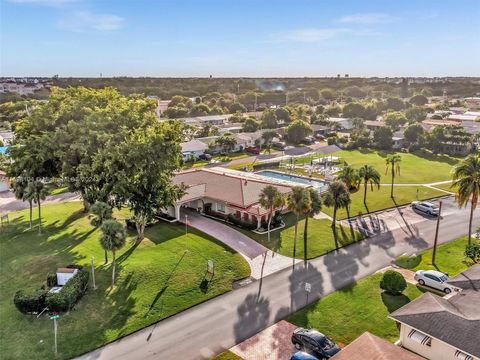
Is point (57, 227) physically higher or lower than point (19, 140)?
lower

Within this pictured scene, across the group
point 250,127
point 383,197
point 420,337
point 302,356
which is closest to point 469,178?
point 420,337

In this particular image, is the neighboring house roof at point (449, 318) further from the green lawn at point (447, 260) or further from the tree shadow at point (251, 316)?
the green lawn at point (447, 260)

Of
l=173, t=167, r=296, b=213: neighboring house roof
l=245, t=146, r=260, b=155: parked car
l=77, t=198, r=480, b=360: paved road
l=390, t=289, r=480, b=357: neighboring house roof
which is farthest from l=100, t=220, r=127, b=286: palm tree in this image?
l=245, t=146, r=260, b=155: parked car

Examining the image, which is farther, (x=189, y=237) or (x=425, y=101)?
(x=425, y=101)

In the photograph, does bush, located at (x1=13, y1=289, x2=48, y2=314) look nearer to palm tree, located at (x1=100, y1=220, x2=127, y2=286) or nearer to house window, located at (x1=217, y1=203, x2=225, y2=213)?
palm tree, located at (x1=100, y1=220, x2=127, y2=286)

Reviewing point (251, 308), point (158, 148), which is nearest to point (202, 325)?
point (251, 308)

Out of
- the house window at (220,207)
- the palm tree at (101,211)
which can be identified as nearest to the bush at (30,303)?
the palm tree at (101,211)

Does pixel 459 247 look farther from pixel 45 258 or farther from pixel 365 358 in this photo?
pixel 45 258
